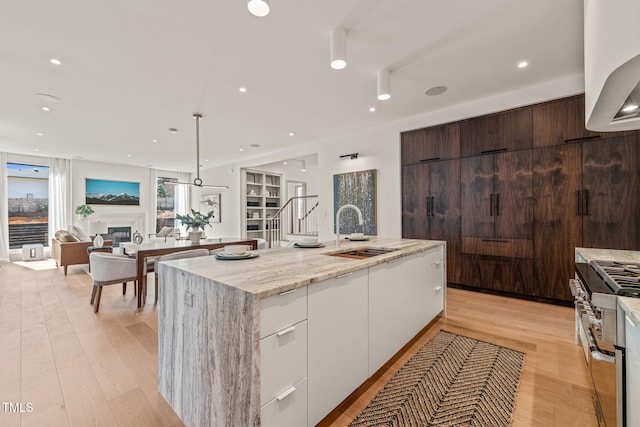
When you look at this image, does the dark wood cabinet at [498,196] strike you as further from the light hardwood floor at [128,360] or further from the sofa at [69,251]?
the sofa at [69,251]

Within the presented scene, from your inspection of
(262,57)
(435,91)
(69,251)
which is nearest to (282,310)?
(262,57)

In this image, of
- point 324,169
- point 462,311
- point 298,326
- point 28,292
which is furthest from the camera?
point 324,169

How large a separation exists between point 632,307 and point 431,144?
3.68 metres

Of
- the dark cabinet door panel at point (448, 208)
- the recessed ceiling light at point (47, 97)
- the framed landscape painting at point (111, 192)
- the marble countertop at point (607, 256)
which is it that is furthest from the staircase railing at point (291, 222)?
the marble countertop at point (607, 256)

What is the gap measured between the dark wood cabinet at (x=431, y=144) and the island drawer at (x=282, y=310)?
364cm

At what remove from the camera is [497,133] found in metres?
3.58

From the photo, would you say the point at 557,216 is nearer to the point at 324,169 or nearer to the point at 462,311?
the point at 462,311

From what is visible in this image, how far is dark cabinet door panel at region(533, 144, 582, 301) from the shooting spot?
308 cm

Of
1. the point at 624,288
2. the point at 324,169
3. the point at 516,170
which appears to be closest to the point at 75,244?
the point at 324,169

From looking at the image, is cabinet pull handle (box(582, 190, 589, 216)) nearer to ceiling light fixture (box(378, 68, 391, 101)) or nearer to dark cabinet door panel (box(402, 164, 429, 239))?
dark cabinet door panel (box(402, 164, 429, 239))

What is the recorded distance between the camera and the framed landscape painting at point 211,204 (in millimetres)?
8391

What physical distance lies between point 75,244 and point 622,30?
24.3 feet

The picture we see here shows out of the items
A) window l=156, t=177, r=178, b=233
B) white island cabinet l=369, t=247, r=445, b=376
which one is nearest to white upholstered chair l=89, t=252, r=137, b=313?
white island cabinet l=369, t=247, r=445, b=376

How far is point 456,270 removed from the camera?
3.97 m
